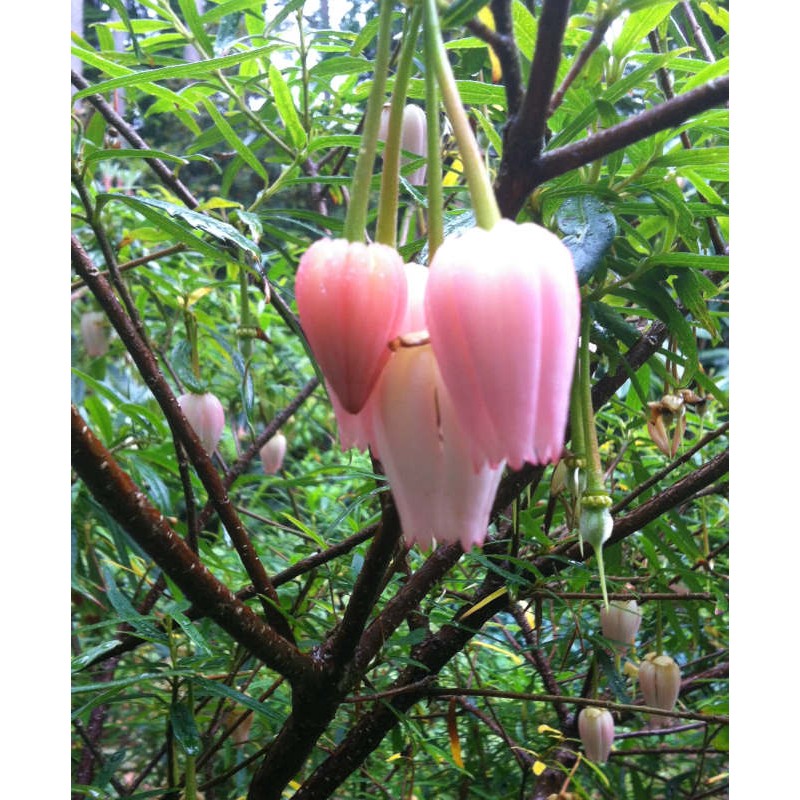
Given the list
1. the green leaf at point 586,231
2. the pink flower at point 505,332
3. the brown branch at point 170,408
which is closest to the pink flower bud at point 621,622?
the brown branch at point 170,408

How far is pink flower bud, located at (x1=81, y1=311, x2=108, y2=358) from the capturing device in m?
1.10

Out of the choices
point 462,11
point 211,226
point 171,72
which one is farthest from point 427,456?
point 171,72

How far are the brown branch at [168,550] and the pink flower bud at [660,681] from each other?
17.0 inches

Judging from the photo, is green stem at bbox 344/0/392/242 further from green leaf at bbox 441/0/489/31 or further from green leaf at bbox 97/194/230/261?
green leaf at bbox 97/194/230/261

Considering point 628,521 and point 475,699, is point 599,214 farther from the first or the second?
point 475,699

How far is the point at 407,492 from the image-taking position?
269 millimetres

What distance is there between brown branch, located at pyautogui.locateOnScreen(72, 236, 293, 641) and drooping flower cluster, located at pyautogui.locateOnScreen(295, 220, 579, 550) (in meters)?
0.31

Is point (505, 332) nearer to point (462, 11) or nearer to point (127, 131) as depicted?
point (462, 11)

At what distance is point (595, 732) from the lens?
A: 0.79 m

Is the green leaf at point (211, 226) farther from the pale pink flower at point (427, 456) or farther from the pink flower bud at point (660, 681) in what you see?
the pink flower bud at point (660, 681)

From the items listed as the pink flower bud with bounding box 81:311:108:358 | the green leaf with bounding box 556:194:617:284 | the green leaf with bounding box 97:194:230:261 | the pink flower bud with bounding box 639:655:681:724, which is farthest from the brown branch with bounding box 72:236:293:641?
the pink flower bud with bounding box 81:311:108:358
